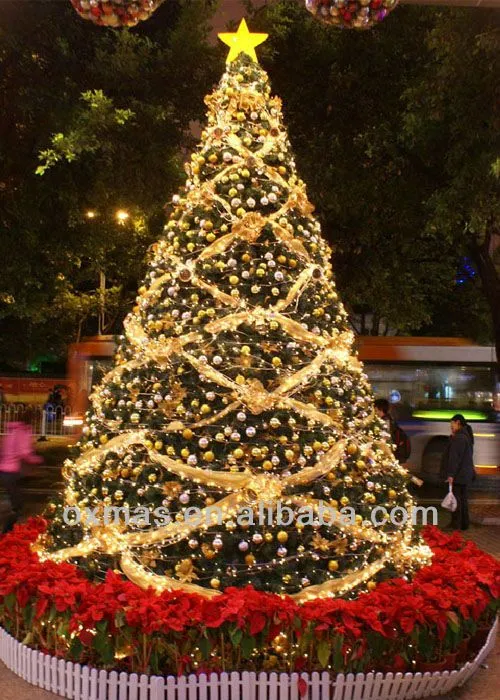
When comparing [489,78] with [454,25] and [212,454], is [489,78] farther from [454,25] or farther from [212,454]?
[212,454]

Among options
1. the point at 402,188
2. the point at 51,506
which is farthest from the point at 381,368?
the point at 51,506

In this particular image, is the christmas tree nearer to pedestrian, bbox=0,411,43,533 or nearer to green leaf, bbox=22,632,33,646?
green leaf, bbox=22,632,33,646

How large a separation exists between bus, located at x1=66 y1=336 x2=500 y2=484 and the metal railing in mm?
8271

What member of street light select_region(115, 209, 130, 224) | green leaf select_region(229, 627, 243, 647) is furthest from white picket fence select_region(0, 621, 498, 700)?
street light select_region(115, 209, 130, 224)

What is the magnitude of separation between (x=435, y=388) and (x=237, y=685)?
43.5 ft

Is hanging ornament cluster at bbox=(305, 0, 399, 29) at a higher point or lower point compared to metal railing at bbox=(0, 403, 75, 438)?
higher

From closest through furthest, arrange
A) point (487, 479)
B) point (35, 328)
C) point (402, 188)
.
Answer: point (402, 188), point (487, 479), point (35, 328)

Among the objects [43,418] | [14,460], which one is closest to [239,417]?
[14,460]

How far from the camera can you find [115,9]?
3.84 m

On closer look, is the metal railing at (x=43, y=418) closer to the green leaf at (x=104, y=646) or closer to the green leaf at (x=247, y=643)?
the green leaf at (x=104, y=646)

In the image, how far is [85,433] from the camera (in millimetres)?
6082

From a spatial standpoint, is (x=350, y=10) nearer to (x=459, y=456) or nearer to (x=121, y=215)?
(x=459, y=456)

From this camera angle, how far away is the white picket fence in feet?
15.5

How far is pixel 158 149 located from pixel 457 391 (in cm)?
889
